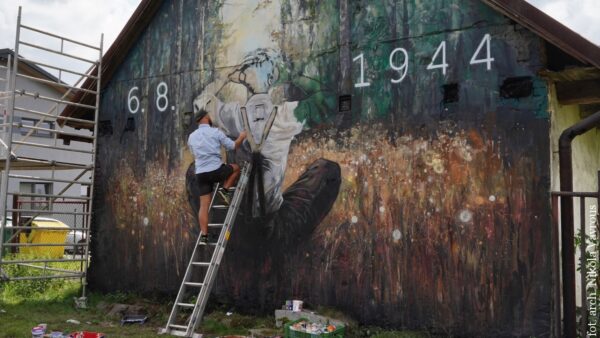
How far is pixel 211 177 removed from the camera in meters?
8.23

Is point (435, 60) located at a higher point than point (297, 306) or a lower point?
higher

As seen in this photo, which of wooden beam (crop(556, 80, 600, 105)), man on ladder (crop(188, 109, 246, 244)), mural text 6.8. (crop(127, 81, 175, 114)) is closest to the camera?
wooden beam (crop(556, 80, 600, 105))

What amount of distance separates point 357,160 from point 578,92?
2747 millimetres

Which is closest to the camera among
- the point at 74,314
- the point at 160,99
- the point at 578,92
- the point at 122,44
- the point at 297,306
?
the point at 578,92

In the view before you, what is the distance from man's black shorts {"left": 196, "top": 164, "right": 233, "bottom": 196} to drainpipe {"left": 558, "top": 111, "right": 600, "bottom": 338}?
13.8 ft

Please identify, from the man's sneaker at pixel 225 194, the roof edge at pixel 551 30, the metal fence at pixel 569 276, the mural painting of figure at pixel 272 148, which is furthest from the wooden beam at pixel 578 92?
the man's sneaker at pixel 225 194

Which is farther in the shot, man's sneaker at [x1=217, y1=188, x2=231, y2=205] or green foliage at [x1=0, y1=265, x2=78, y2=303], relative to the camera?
green foliage at [x1=0, y1=265, x2=78, y2=303]

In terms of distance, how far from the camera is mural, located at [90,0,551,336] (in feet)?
22.6

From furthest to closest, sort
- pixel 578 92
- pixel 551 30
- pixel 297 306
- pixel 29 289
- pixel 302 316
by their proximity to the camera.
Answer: pixel 29 289
pixel 297 306
pixel 302 316
pixel 578 92
pixel 551 30

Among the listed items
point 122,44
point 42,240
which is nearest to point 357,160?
point 122,44

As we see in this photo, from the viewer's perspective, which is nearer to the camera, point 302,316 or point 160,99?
point 302,316

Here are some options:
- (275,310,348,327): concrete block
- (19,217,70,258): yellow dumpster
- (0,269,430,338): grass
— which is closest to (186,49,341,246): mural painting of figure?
(275,310,348,327): concrete block

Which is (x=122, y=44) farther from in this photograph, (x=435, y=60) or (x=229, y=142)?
(x=435, y=60)

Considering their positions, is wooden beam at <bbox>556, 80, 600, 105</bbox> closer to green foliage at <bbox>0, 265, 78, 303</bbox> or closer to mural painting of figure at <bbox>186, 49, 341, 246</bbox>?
mural painting of figure at <bbox>186, 49, 341, 246</bbox>
